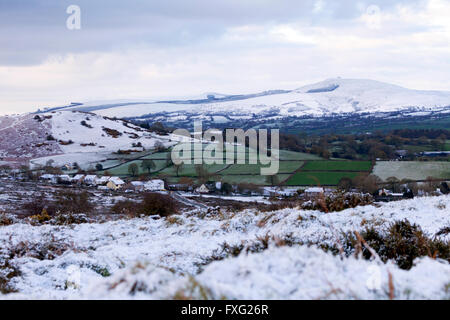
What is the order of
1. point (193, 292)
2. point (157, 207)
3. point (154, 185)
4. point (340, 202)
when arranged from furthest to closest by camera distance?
point (154, 185), point (157, 207), point (340, 202), point (193, 292)

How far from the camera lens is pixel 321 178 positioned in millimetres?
46688

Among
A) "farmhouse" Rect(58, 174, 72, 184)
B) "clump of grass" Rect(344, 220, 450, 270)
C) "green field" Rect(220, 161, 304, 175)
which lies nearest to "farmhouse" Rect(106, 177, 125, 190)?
"farmhouse" Rect(58, 174, 72, 184)

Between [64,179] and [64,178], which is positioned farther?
[64,178]

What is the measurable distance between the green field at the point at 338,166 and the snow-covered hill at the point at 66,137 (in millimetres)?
30624

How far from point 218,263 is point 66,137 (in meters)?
74.5

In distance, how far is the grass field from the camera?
47531 millimetres

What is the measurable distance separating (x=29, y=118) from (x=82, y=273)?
3198 inches

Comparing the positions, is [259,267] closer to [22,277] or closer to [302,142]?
[22,277]

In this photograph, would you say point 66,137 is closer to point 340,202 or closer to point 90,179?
point 90,179

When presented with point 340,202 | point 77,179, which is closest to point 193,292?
point 340,202

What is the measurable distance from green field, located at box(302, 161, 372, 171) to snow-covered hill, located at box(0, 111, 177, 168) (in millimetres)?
30624

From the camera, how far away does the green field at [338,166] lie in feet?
176

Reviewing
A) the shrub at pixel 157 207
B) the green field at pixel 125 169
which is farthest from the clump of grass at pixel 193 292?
the green field at pixel 125 169

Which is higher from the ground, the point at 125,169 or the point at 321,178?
the point at 321,178
